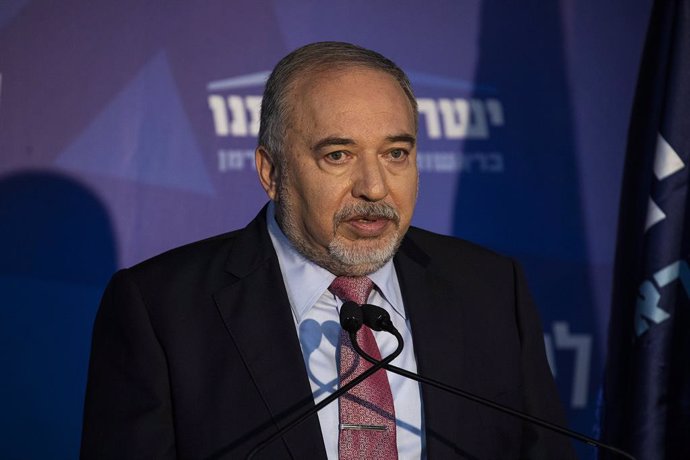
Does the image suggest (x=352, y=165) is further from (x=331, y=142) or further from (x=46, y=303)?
(x=46, y=303)

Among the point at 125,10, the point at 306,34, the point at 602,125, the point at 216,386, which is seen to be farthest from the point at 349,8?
the point at 216,386

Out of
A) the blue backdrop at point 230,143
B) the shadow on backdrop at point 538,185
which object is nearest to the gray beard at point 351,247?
the blue backdrop at point 230,143

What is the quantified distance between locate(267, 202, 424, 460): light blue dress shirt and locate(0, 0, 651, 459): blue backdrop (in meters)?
1.05

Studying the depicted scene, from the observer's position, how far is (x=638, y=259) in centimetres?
300

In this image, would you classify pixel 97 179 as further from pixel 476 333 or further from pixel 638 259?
pixel 638 259

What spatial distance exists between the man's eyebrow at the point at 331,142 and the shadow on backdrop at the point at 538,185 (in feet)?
4.82

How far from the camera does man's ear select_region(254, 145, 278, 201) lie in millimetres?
2215

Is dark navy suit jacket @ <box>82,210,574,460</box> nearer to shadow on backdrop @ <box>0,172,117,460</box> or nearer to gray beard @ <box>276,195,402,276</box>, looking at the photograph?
gray beard @ <box>276,195,402,276</box>

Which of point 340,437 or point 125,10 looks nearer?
point 340,437

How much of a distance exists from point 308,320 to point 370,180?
35 cm

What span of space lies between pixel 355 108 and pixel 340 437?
0.69 metres

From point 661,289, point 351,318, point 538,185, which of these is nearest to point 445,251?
point 351,318

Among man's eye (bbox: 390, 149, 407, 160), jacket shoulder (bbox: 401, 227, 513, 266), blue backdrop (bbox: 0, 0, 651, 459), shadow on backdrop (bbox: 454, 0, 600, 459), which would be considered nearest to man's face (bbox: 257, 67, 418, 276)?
man's eye (bbox: 390, 149, 407, 160)

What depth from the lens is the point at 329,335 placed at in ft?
6.77
